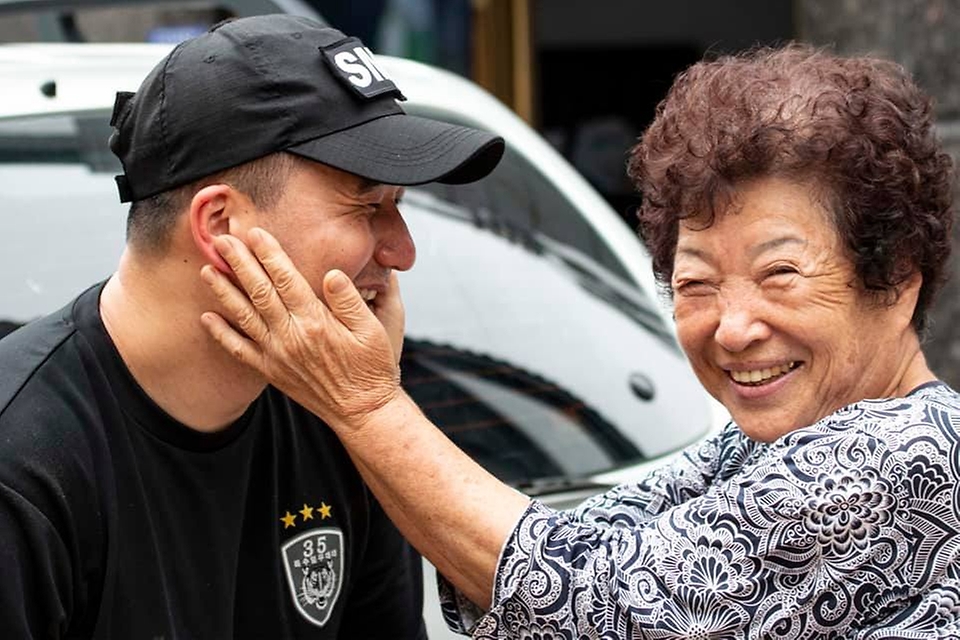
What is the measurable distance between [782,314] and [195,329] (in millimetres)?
801

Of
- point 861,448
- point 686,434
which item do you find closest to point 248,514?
point 861,448

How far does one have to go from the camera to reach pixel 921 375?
2309 millimetres

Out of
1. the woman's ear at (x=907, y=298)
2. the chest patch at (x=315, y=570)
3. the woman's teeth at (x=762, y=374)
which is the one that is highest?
the woman's ear at (x=907, y=298)

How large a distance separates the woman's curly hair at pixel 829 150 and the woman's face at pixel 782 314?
0.10ft

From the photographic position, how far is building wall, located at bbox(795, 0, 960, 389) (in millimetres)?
7324

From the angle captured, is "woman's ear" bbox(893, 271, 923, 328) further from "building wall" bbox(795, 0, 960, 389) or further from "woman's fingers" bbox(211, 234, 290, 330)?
"building wall" bbox(795, 0, 960, 389)

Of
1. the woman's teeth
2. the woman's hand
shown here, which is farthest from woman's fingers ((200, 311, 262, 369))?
the woman's teeth

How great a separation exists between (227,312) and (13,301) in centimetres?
82

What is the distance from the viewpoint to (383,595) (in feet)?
8.47

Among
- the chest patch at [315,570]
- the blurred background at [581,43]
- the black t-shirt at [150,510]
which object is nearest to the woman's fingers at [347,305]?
the black t-shirt at [150,510]

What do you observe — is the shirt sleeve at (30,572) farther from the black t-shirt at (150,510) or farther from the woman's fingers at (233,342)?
the woman's fingers at (233,342)

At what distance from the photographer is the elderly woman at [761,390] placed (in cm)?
206

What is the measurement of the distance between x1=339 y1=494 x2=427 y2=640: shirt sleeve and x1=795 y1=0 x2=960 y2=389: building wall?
4.87 m

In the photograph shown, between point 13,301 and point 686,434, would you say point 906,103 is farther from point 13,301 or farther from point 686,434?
point 13,301
